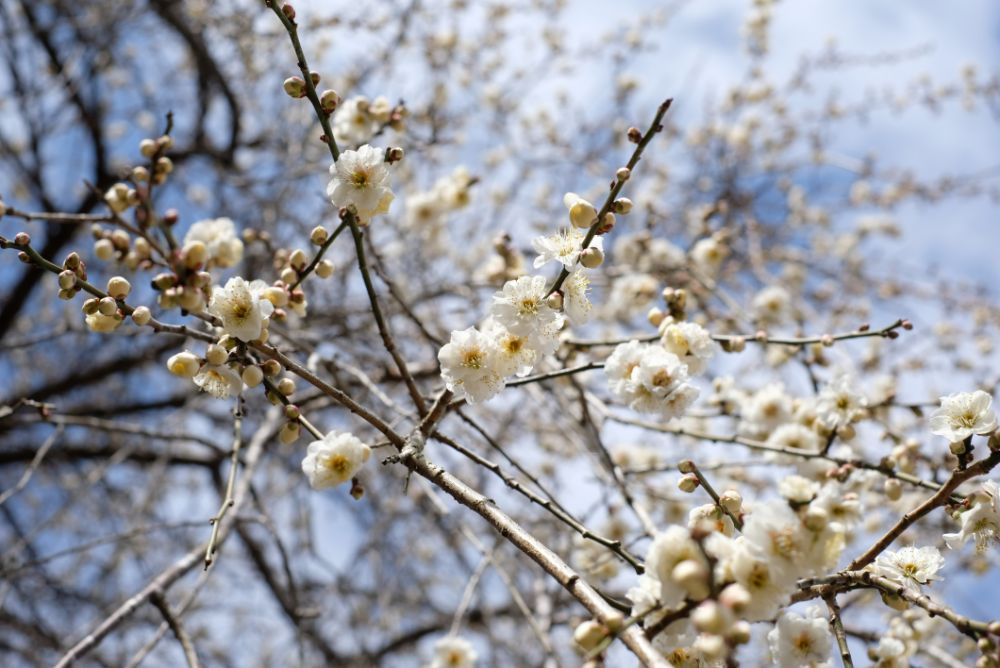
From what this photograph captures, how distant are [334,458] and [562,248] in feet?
2.01

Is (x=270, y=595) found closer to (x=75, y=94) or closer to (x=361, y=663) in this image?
(x=361, y=663)

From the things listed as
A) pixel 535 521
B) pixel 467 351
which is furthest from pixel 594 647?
pixel 535 521

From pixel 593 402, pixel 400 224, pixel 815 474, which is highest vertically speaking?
pixel 400 224

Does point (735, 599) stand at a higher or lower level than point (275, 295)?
lower

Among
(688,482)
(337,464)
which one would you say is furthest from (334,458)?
(688,482)

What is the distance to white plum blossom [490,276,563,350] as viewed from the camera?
1.44 metres

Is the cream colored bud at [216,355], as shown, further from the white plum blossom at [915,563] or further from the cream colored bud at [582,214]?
the white plum blossom at [915,563]

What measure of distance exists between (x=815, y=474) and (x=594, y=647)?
1.31 meters

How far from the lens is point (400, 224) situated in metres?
4.36

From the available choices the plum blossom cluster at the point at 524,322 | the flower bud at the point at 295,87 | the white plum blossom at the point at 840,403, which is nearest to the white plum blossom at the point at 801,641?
the plum blossom cluster at the point at 524,322

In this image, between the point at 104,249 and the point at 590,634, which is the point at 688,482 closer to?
the point at 590,634

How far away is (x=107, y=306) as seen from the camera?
132 centimetres

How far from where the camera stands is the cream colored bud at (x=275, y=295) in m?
1.43

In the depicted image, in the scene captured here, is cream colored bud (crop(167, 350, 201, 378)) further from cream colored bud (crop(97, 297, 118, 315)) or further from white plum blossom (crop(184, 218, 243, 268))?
white plum blossom (crop(184, 218, 243, 268))
